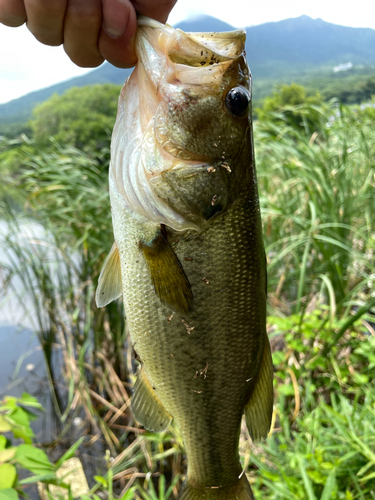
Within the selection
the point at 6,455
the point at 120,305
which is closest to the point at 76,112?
the point at 120,305

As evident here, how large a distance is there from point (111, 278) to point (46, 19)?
2.12ft

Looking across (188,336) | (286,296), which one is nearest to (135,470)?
(286,296)

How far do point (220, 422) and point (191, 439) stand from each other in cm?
11

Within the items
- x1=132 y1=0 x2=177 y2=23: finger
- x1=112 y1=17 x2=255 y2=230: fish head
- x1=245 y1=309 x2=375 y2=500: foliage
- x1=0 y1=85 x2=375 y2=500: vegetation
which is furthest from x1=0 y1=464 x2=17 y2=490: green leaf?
x1=0 y1=85 x2=375 y2=500: vegetation

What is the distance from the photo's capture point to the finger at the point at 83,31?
80cm

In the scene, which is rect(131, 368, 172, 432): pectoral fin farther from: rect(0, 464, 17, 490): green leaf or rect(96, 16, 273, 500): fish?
rect(0, 464, 17, 490): green leaf

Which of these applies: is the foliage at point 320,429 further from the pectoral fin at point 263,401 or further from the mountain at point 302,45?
the mountain at point 302,45

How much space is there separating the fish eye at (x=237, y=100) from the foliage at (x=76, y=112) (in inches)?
562

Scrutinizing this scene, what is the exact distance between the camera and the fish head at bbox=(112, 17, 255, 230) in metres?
0.83

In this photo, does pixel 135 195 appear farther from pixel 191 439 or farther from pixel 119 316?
pixel 119 316

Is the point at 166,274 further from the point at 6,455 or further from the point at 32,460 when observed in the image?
the point at 32,460

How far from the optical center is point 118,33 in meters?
0.81

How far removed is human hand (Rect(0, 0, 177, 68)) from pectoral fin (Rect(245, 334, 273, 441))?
0.87m

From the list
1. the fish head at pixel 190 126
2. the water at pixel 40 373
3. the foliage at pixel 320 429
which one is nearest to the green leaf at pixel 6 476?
the fish head at pixel 190 126
